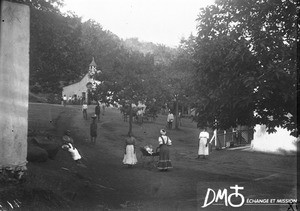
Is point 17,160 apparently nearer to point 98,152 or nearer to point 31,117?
point 31,117

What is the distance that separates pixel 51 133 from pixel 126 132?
239cm

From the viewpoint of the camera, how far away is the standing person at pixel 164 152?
11.7m

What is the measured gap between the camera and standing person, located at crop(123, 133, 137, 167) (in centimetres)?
1046

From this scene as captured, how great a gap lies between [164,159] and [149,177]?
1.37m

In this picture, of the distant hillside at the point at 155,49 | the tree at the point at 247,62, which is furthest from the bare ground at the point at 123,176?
the distant hillside at the point at 155,49

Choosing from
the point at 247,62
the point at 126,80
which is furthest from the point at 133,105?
the point at 247,62

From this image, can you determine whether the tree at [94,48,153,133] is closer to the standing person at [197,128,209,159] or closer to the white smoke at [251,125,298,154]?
the standing person at [197,128,209,159]

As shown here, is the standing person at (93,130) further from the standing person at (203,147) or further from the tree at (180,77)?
the standing person at (203,147)

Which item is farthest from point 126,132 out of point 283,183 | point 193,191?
point 283,183

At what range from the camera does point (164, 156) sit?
39.1 ft

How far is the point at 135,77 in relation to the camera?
12.0 m

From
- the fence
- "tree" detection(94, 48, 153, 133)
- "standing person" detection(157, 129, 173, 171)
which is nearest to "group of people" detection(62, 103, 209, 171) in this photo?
"standing person" detection(157, 129, 173, 171)

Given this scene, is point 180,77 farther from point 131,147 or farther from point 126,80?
point 131,147

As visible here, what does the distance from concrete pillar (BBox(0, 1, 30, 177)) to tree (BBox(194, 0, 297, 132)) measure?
5.11 m
